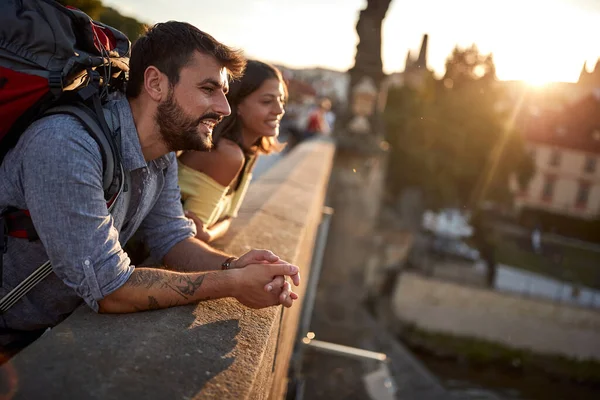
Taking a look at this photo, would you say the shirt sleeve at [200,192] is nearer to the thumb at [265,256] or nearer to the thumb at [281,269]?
the thumb at [265,256]

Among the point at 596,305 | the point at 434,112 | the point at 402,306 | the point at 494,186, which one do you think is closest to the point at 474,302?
the point at 402,306

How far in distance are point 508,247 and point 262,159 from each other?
77.7 ft

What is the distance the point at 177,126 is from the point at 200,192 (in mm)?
928

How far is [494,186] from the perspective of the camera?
1114 inches

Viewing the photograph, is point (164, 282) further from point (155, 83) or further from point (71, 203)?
point (155, 83)

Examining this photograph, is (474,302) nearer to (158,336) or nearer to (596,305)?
(596,305)

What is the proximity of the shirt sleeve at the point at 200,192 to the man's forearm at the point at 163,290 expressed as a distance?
3.15ft

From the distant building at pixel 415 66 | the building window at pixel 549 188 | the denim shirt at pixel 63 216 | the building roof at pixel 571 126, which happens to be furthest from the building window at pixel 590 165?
the denim shirt at pixel 63 216

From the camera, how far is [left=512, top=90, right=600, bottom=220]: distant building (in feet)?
109

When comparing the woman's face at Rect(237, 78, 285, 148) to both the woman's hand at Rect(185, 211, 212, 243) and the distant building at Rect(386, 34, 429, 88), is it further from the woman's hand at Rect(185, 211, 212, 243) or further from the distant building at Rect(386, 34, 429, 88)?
the distant building at Rect(386, 34, 429, 88)

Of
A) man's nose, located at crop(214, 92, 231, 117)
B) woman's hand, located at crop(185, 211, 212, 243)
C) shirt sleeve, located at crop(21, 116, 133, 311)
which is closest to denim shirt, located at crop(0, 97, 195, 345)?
shirt sleeve, located at crop(21, 116, 133, 311)

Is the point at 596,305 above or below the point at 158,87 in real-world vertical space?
below

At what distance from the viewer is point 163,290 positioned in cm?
179

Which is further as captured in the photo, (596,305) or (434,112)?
(434,112)
